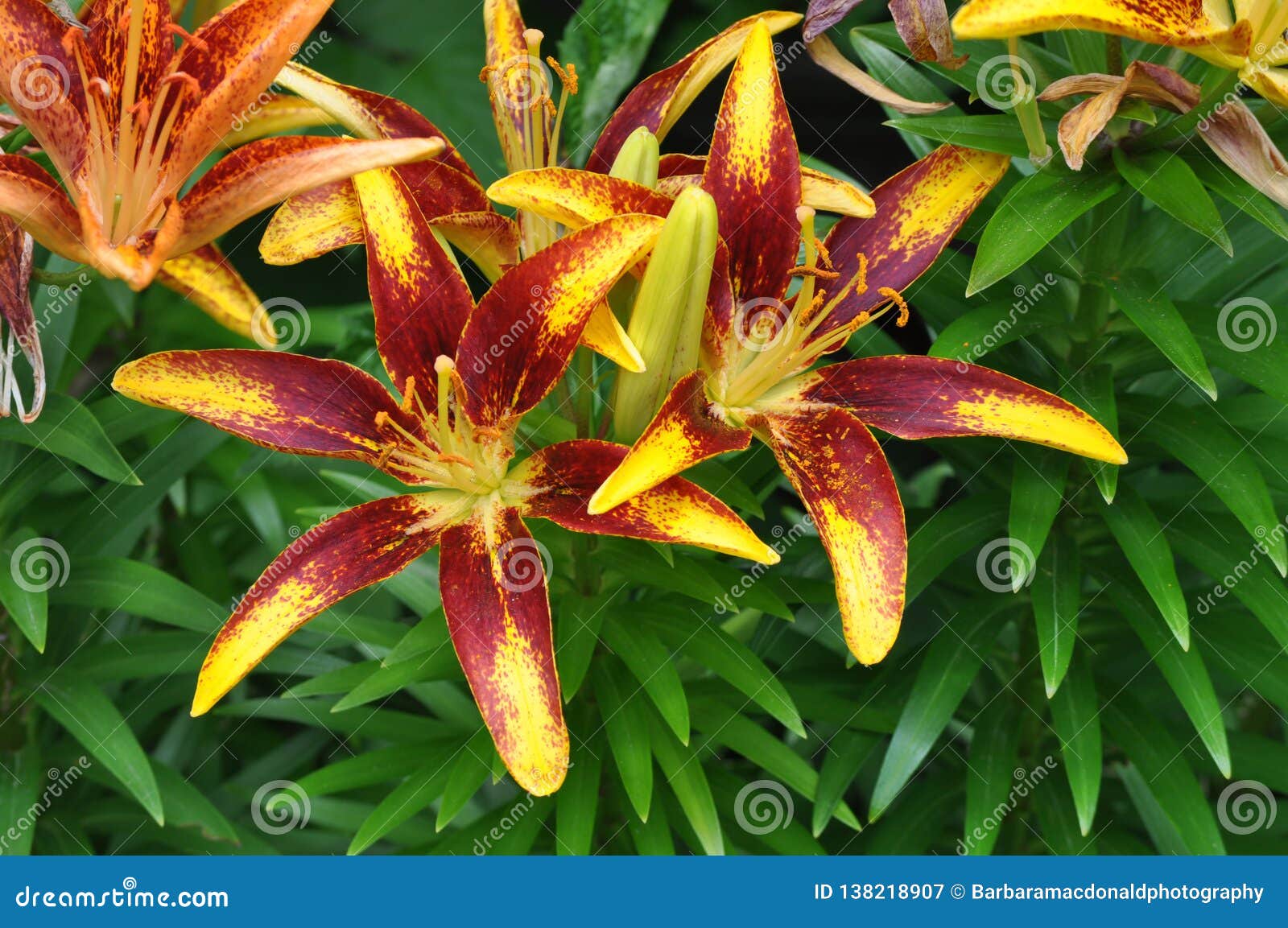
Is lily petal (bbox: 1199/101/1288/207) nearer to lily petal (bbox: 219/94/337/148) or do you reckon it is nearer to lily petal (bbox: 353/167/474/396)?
lily petal (bbox: 353/167/474/396)

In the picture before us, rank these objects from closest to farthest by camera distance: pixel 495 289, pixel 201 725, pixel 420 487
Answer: pixel 495 289, pixel 420 487, pixel 201 725

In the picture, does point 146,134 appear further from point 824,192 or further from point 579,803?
point 579,803


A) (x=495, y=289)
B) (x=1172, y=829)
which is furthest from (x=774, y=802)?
(x=495, y=289)

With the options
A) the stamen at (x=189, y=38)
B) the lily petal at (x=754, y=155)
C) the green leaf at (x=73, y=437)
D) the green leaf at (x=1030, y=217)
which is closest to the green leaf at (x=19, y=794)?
the green leaf at (x=73, y=437)

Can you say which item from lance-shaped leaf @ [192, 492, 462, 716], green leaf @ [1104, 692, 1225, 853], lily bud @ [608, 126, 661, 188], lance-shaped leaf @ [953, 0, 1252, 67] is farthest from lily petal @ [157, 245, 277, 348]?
green leaf @ [1104, 692, 1225, 853]

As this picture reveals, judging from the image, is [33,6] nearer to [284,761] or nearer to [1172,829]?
[284,761]

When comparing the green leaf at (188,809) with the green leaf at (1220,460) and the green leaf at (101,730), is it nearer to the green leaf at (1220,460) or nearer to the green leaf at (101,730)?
the green leaf at (101,730)
